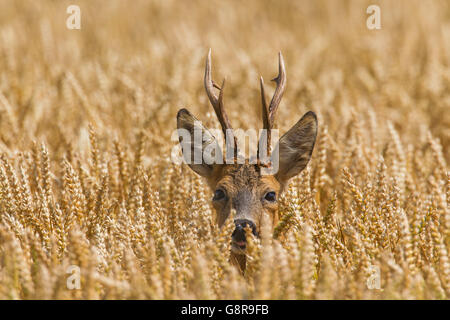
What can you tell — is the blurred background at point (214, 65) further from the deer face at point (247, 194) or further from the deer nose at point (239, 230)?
the deer nose at point (239, 230)

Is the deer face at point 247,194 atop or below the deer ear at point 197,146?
below

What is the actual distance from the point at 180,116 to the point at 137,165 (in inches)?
29.3

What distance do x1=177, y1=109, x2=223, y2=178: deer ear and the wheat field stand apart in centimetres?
18

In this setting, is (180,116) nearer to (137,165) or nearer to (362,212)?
(137,165)

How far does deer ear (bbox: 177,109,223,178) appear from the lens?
5512mm

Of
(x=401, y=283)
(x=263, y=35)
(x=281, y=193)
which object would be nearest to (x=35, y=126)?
(x=281, y=193)

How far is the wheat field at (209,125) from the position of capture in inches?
144

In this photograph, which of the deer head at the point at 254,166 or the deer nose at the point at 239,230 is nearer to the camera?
the deer nose at the point at 239,230

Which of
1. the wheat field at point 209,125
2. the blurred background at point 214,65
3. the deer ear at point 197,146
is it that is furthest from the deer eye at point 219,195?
the blurred background at point 214,65

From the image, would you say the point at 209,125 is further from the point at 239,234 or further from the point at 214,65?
the point at 214,65

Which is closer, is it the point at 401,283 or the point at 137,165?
the point at 401,283

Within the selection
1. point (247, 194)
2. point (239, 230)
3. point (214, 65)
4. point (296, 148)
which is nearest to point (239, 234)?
Answer: point (239, 230)

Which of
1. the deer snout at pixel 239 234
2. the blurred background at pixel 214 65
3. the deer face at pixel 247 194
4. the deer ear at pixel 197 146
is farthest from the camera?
the blurred background at pixel 214 65
